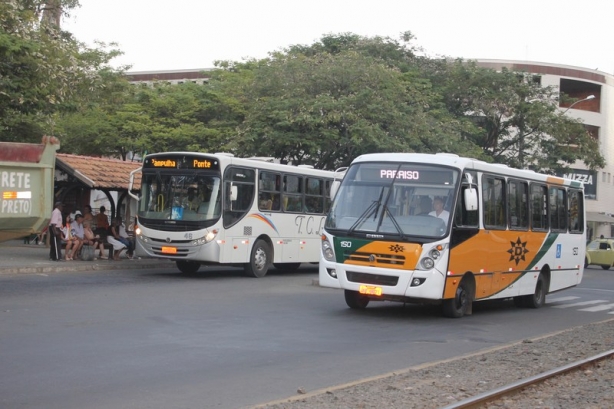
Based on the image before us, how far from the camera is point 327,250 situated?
15.3 m

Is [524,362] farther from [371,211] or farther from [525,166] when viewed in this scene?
[525,166]

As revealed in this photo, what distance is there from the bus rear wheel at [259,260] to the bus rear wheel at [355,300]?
23.5ft

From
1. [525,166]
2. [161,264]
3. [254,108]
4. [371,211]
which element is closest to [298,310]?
[371,211]

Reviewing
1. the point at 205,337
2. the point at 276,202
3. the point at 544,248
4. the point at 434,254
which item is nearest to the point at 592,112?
the point at 276,202

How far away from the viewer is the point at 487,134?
4722cm

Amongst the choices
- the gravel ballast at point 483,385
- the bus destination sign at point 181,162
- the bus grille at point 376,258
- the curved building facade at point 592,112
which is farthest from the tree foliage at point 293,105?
the curved building facade at point 592,112

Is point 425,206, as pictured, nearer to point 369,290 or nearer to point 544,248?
point 369,290

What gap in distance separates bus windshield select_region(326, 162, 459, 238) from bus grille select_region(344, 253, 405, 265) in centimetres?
38

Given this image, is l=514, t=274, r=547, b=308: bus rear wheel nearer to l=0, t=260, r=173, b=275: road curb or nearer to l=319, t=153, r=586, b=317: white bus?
l=319, t=153, r=586, b=317: white bus

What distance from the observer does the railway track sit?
7936 millimetres

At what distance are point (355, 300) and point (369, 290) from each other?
1731 millimetres

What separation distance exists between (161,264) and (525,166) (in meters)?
26.2

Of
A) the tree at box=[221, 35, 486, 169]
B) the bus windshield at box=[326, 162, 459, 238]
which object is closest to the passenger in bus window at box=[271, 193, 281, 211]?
the bus windshield at box=[326, 162, 459, 238]

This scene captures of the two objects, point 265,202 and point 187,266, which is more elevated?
point 265,202
